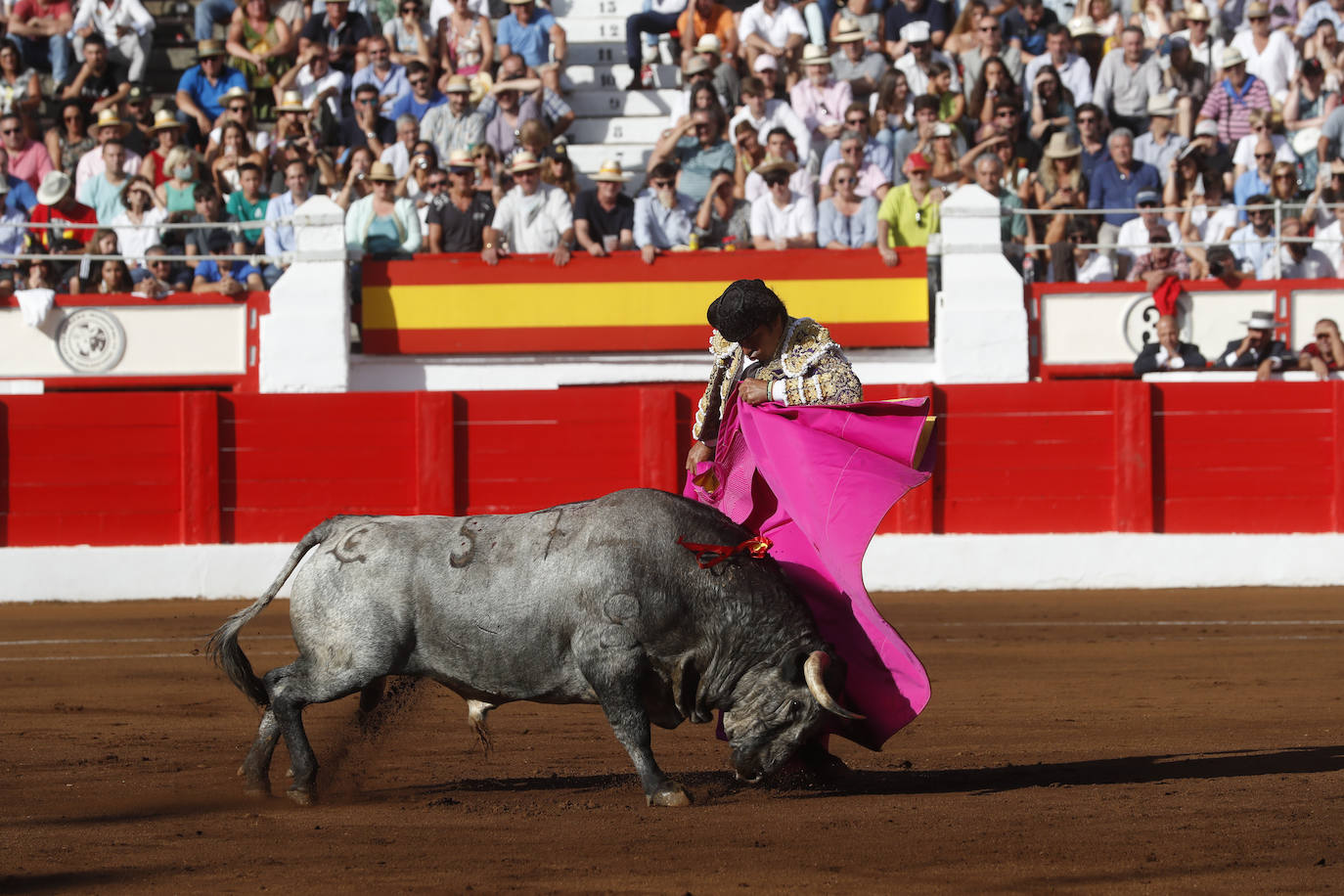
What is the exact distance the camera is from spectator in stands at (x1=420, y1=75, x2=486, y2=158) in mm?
12547

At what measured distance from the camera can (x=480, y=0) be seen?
45.6 ft

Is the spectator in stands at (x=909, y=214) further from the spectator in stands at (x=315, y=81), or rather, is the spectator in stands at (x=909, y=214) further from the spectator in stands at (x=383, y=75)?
the spectator in stands at (x=315, y=81)

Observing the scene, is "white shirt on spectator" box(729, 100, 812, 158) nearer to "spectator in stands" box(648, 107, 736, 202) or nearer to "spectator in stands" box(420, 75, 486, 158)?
"spectator in stands" box(648, 107, 736, 202)

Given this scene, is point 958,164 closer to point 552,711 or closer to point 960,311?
point 960,311

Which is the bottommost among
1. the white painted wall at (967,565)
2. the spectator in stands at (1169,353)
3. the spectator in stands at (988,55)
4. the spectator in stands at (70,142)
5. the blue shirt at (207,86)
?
the white painted wall at (967,565)

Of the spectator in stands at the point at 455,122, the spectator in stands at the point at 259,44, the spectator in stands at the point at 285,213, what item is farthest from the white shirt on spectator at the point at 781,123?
the spectator in stands at the point at 259,44

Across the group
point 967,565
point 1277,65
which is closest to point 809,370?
point 967,565

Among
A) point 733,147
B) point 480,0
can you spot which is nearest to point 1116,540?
point 733,147

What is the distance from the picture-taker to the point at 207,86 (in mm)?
13461

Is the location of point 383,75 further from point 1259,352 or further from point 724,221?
point 1259,352

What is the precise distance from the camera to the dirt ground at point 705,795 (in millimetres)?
3670

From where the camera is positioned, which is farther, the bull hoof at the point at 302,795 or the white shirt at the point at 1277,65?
the white shirt at the point at 1277,65

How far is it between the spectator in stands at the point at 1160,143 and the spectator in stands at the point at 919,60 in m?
1.45

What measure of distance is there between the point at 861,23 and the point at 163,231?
225 inches
